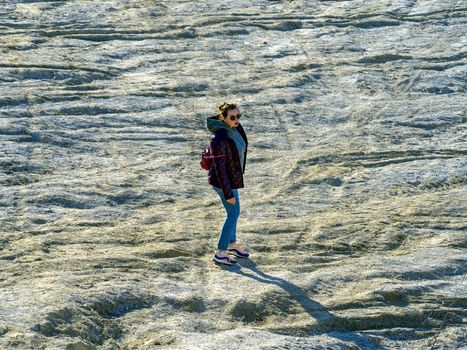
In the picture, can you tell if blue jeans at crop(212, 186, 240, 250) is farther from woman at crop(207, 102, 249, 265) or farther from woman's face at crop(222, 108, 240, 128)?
woman's face at crop(222, 108, 240, 128)

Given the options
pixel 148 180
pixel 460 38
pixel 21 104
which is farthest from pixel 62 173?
pixel 460 38

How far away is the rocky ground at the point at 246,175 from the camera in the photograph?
28.0 feet

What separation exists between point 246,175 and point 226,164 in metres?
3.28

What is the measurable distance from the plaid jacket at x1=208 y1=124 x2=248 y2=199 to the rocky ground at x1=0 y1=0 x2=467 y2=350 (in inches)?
34.4

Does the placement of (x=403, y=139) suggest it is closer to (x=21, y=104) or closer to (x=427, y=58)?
(x=427, y=58)

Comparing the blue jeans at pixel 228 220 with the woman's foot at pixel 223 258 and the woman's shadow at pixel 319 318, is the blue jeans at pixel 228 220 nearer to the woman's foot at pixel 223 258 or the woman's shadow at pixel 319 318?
the woman's foot at pixel 223 258

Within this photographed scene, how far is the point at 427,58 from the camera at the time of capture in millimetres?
16062

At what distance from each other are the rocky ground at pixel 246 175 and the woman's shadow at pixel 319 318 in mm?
24

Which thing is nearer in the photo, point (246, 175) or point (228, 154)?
point (228, 154)

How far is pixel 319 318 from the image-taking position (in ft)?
28.1

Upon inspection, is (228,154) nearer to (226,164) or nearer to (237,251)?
(226,164)

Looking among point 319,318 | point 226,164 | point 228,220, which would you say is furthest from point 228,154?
point 319,318

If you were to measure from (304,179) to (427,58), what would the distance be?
4748 mm

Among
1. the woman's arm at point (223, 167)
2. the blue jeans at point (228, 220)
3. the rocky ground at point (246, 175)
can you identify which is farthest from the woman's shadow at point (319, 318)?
the woman's arm at point (223, 167)
